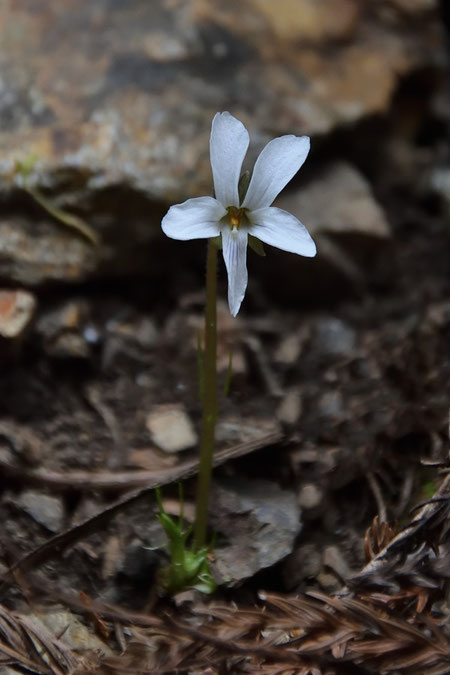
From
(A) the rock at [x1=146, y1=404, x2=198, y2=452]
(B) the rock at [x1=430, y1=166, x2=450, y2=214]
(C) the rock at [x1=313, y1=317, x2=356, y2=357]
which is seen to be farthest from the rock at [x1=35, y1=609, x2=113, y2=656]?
(B) the rock at [x1=430, y1=166, x2=450, y2=214]

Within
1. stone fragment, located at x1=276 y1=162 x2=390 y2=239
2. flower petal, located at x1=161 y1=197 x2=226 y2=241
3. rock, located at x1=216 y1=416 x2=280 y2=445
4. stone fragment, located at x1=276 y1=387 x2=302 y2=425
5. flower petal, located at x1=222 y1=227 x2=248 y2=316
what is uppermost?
stone fragment, located at x1=276 y1=162 x2=390 y2=239

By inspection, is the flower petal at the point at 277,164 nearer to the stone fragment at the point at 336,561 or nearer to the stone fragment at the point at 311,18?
the stone fragment at the point at 336,561

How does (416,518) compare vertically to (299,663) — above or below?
above

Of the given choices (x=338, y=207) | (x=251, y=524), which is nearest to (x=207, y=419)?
(x=251, y=524)

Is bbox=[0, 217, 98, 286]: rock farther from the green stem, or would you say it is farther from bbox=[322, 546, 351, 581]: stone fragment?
bbox=[322, 546, 351, 581]: stone fragment

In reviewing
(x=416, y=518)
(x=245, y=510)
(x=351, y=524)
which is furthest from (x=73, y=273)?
(x=416, y=518)

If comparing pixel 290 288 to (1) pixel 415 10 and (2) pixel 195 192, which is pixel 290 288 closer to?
(2) pixel 195 192
